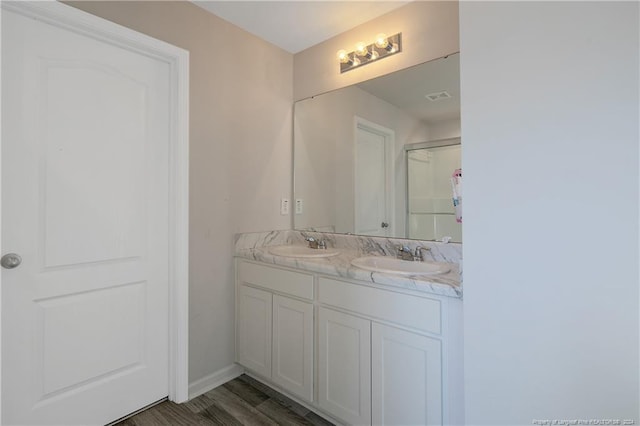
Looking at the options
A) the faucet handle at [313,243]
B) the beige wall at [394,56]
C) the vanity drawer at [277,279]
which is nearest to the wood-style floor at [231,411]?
the vanity drawer at [277,279]

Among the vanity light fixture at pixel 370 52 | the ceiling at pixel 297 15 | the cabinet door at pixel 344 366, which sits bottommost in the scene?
the cabinet door at pixel 344 366

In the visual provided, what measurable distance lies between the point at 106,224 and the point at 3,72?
75 centimetres

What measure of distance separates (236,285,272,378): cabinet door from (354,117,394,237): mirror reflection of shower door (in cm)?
81

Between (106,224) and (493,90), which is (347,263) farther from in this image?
(106,224)

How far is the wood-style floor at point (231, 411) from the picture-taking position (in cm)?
168

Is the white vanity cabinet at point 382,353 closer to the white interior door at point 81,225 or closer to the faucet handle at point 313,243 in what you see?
the faucet handle at point 313,243

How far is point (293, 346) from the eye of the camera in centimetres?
179

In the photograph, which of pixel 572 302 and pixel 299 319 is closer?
pixel 572 302

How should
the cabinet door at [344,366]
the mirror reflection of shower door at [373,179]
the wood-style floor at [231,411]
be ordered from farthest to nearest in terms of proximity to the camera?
the mirror reflection of shower door at [373,179] < the wood-style floor at [231,411] < the cabinet door at [344,366]

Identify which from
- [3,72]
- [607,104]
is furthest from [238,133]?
[607,104]

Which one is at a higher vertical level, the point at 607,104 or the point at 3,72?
the point at 3,72

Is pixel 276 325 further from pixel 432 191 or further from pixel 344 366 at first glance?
pixel 432 191

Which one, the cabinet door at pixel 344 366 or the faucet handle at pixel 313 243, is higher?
the faucet handle at pixel 313 243

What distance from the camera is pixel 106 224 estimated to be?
5.30ft
